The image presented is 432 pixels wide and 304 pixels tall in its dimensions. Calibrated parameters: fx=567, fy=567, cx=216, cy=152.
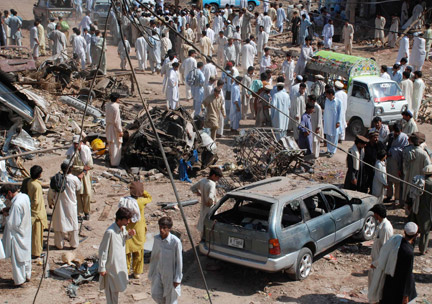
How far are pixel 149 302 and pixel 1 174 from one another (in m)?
4.55

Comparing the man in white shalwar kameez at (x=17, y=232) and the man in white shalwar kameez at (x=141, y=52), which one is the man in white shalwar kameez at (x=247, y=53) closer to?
the man in white shalwar kameez at (x=141, y=52)

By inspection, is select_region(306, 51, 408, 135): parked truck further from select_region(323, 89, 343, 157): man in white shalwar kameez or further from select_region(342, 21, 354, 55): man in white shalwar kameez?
select_region(342, 21, 354, 55): man in white shalwar kameez

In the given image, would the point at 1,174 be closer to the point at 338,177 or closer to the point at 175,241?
the point at 175,241

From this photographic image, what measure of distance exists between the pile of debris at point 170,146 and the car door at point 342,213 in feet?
12.8

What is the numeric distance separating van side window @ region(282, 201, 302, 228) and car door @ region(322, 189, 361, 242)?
0.65 m

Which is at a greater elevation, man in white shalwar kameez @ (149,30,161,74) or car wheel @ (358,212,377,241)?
man in white shalwar kameez @ (149,30,161,74)

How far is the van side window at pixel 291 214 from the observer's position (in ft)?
27.1

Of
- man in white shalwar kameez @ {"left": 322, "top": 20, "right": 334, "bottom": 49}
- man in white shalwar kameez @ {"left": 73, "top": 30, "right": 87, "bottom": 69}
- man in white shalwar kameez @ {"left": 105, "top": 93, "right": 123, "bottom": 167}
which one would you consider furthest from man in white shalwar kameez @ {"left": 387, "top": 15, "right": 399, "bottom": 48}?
man in white shalwar kameez @ {"left": 105, "top": 93, "right": 123, "bottom": 167}

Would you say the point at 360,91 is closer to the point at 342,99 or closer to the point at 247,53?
the point at 342,99

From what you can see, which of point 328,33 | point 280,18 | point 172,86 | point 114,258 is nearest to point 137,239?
point 114,258

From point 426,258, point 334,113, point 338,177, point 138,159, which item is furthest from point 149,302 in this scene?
point 334,113

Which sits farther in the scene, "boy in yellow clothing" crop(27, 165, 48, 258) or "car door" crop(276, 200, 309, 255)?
"boy in yellow clothing" crop(27, 165, 48, 258)

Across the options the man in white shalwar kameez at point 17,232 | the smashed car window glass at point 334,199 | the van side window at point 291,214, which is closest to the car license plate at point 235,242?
the van side window at point 291,214

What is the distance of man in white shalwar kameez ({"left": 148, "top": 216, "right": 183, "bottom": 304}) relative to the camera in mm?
6523
